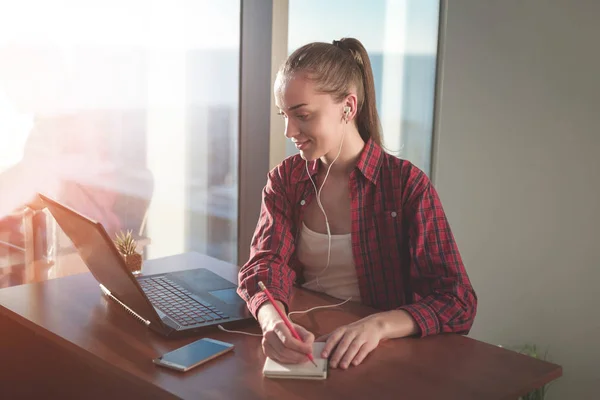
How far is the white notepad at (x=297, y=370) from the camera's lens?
124 cm

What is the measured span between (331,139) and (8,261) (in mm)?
1070

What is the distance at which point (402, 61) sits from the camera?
3254 millimetres

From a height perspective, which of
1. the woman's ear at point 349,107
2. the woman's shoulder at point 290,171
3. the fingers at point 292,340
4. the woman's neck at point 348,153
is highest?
the woman's ear at point 349,107

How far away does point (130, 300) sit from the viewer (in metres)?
1.53

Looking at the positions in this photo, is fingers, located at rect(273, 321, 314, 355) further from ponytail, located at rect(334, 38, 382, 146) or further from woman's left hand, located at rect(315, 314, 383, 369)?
ponytail, located at rect(334, 38, 382, 146)

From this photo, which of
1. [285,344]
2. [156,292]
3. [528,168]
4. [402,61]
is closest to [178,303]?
[156,292]

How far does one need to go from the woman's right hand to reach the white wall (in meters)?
1.87

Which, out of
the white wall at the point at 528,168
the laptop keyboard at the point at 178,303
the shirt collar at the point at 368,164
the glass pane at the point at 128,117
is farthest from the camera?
the white wall at the point at 528,168

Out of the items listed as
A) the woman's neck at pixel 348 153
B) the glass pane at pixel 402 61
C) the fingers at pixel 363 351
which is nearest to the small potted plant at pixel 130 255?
the woman's neck at pixel 348 153

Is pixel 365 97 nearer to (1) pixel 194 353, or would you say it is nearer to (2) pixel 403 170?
(2) pixel 403 170

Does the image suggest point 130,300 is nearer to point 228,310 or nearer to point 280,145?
point 228,310

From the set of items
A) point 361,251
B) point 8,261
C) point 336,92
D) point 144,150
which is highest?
point 336,92

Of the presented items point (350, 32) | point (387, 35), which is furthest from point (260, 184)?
point (387, 35)

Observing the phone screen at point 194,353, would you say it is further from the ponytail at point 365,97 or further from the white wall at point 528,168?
the white wall at point 528,168
